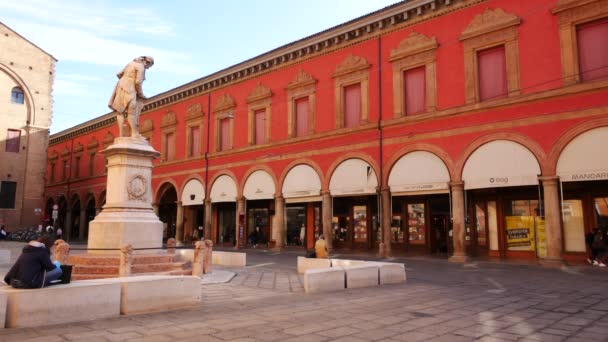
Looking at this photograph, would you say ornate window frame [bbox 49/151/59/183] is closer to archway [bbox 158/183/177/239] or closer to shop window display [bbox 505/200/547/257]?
archway [bbox 158/183/177/239]

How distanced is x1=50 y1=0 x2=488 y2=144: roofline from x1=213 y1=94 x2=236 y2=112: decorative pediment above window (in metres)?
0.86

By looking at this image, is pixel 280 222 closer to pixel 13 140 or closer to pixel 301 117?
pixel 301 117

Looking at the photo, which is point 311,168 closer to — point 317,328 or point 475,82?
point 475,82

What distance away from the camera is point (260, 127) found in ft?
88.4

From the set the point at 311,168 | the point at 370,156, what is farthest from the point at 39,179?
the point at 370,156

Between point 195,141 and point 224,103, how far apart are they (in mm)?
4155

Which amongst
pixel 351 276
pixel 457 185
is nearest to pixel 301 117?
pixel 457 185

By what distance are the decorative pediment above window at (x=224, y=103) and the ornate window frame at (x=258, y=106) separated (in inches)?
60.7

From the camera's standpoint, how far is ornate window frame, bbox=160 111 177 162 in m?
32.8

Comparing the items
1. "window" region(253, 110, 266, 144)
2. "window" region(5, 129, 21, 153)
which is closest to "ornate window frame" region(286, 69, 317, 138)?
"window" region(253, 110, 266, 144)

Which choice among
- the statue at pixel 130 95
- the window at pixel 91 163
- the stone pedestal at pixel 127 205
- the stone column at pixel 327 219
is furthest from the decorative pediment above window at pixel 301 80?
the window at pixel 91 163

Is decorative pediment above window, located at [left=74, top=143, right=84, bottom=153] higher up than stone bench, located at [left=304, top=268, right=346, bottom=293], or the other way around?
decorative pediment above window, located at [left=74, top=143, right=84, bottom=153]

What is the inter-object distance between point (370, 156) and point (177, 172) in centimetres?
1647

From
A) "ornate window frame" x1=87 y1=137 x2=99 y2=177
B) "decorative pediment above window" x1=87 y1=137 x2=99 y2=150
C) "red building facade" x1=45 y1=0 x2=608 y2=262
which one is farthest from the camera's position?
"ornate window frame" x1=87 y1=137 x2=99 y2=177
